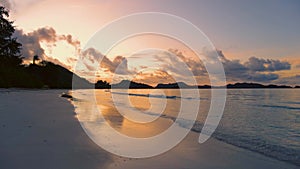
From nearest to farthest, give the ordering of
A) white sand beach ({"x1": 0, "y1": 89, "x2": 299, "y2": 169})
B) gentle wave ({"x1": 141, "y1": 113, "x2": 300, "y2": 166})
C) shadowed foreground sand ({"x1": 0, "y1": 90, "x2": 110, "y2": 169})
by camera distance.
→ shadowed foreground sand ({"x1": 0, "y1": 90, "x2": 110, "y2": 169}), white sand beach ({"x1": 0, "y1": 89, "x2": 299, "y2": 169}), gentle wave ({"x1": 141, "y1": 113, "x2": 300, "y2": 166})

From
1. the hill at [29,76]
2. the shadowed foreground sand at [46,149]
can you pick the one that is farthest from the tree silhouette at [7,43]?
the shadowed foreground sand at [46,149]

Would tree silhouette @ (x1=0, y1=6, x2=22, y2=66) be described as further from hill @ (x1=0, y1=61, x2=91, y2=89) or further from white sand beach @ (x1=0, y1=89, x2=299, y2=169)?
white sand beach @ (x1=0, y1=89, x2=299, y2=169)

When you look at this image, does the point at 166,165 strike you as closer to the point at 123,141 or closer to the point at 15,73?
the point at 123,141

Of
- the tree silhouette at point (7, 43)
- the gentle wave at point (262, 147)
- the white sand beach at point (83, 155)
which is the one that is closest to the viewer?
the white sand beach at point (83, 155)

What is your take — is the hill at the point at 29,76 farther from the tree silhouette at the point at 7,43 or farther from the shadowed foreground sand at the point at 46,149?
the shadowed foreground sand at the point at 46,149

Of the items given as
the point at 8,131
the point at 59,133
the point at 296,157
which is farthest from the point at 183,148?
the point at 8,131

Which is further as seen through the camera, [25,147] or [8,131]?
[8,131]

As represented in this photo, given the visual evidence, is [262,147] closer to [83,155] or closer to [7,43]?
[83,155]

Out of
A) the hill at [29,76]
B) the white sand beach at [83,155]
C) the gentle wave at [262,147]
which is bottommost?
the gentle wave at [262,147]

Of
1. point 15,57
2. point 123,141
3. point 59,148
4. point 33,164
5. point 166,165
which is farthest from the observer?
point 15,57

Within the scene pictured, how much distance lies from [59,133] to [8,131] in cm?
160

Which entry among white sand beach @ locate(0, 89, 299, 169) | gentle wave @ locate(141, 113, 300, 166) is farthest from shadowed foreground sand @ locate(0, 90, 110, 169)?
gentle wave @ locate(141, 113, 300, 166)

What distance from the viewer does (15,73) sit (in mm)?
55281

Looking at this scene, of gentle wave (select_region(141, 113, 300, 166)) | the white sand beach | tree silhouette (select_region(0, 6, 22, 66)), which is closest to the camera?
the white sand beach
